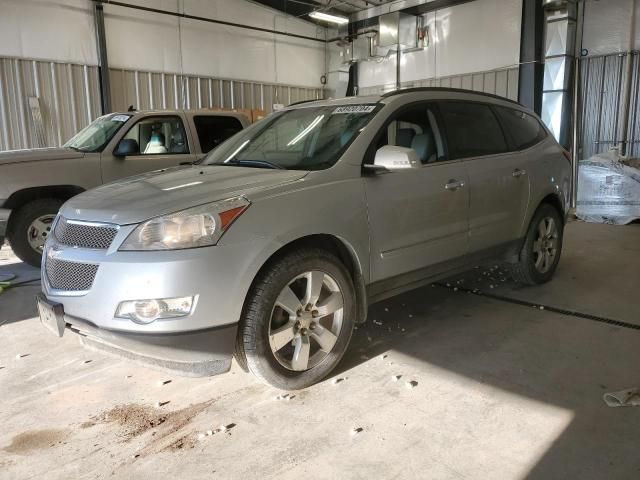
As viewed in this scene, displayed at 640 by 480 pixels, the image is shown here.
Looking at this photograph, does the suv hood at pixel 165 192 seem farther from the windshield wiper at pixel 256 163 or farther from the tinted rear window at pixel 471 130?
the tinted rear window at pixel 471 130

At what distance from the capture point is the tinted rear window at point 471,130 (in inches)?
152

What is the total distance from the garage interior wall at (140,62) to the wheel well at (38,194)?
16.5 feet

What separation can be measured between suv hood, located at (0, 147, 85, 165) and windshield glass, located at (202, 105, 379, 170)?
2751 millimetres

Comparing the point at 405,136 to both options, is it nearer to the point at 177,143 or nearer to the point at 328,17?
the point at 177,143

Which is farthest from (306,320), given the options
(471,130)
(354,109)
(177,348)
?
(471,130)

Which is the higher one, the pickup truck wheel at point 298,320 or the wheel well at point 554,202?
the wheel well at point 554,202

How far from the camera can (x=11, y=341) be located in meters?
3.87

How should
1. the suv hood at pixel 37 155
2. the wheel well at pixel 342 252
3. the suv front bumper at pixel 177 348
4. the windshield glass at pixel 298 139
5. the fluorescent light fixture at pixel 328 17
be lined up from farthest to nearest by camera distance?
the fluorescent light fixture at pixel 328 17
the suv hood at pixel 37 155
the windshield glass at pixel 298 139
the wheel well at pixel 342 252
the suv front bumper at pixel 177 348

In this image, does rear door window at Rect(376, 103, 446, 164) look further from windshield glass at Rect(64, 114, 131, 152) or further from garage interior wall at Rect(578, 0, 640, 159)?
garage interior wall at Rect(578, 0, 640, 159)

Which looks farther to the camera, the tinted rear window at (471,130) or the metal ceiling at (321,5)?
the metal ceiling at (321,5)

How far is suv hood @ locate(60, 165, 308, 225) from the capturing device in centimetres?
259

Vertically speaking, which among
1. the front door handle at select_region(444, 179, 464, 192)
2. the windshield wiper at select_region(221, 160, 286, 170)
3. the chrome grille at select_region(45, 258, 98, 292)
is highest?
the windshield wiper at select_region(221, 160, 286, 170)

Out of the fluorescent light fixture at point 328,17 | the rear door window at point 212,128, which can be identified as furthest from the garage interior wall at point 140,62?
the rear door window at point 212,128

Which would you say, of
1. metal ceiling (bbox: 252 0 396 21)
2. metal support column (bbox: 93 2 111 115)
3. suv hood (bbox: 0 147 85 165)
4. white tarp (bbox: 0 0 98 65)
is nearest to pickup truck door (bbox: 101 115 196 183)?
suv hood (bbox: 0 147 85 165)
